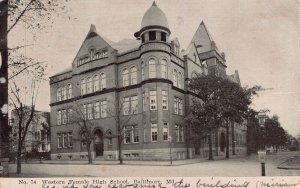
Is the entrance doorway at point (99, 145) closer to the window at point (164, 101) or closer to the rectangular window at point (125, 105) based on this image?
the rectangular window at point (125, 105)

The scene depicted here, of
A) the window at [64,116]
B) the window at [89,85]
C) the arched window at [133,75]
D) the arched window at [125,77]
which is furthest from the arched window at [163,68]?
the window at [64,116]

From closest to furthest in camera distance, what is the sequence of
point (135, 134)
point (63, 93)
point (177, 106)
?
point (63, 93)
point (135, 134)
point (177, 106)

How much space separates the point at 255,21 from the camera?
466cm

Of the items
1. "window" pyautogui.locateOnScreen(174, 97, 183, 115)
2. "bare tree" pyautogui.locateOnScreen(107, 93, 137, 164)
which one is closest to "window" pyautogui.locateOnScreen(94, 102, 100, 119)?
"bare tree" pyautogui.locateOnScreen(107, 93, 137, 164)

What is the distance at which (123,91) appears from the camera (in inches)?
228

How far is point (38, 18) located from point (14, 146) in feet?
6.44

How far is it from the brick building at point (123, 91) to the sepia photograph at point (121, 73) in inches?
1.0

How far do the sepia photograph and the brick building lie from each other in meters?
0.03

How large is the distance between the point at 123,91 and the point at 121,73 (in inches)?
12.4

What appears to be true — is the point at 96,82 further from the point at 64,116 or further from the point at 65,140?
the point at 65,140

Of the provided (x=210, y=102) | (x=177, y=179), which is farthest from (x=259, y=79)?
(x=210, y=102)

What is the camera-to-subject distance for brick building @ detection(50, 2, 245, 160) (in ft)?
18.1

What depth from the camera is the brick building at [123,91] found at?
552 centimetres

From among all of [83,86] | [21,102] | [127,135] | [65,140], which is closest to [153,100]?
[127,135]
